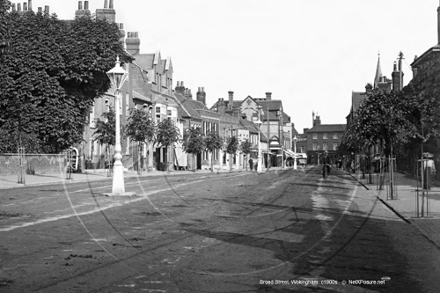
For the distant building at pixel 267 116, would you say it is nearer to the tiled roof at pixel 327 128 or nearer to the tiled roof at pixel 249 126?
the tiled roof at pixel 249 126

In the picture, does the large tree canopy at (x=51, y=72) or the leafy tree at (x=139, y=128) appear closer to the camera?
the large tree canopy at (x=51, y=72)

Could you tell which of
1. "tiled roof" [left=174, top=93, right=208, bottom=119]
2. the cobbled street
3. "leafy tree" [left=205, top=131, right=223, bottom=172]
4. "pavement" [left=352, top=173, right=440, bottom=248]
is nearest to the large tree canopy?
the cobbled street

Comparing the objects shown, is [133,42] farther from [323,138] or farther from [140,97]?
[323,138]

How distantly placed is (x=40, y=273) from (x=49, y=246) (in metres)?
2.29

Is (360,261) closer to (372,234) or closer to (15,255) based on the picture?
(372,234)

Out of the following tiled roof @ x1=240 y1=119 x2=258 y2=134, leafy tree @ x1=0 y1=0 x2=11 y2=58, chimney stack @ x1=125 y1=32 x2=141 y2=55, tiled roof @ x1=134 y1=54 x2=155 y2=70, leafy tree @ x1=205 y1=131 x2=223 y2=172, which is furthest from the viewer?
tiled roof @ x1=240 y1=119 x2=258 y2=134

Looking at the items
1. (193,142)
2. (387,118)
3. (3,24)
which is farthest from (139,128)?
(387,118)

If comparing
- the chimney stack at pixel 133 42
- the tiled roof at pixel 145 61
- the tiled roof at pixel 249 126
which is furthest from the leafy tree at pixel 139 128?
the tiled roof at pixel 249 126

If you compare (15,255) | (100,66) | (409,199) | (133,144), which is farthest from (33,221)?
(133,144)

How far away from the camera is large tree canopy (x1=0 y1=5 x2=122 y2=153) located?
142ft

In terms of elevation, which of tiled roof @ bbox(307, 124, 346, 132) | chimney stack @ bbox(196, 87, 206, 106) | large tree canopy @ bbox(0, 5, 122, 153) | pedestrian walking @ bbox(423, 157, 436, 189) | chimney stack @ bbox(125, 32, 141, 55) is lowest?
pedestrian walking @ bbox(423, 157, 436, 189)

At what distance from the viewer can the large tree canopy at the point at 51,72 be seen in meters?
43.4

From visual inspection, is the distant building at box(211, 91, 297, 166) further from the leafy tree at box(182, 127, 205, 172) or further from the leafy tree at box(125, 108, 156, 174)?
the leafy tree at box(125, 108, 156, 174)

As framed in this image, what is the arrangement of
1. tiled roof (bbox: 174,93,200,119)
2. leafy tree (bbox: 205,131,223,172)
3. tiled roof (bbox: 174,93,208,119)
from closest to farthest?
leafy tree (bbox: 205,131,223,172), tiled roof (bbox: 174,93,200,119), tiled roof (bbox: 174,93,208,119)
